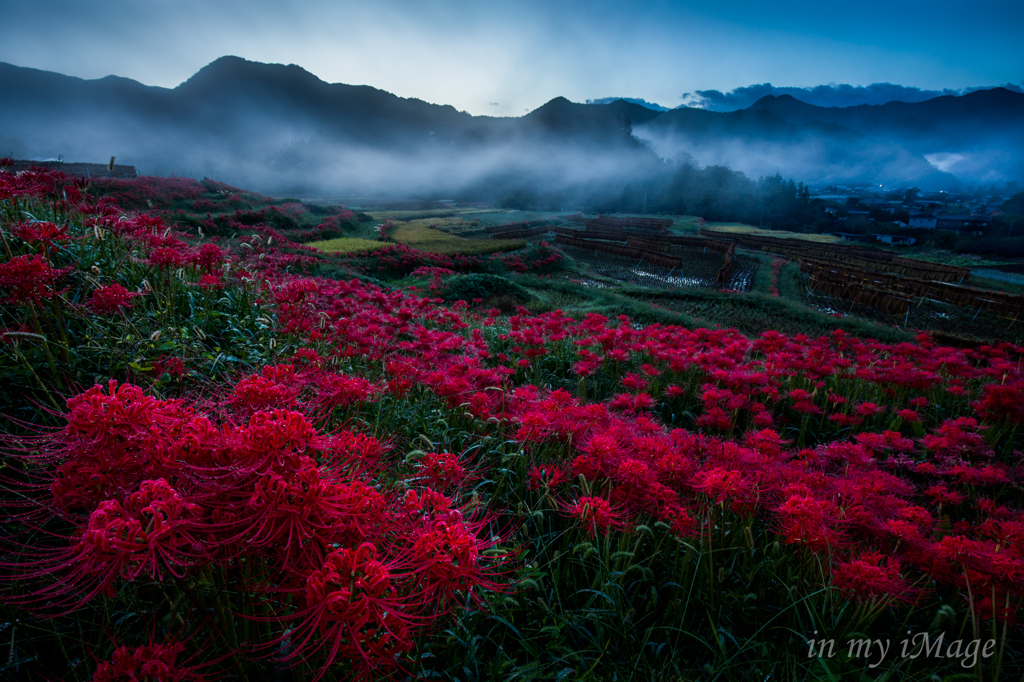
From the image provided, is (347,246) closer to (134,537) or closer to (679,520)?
(679,520)

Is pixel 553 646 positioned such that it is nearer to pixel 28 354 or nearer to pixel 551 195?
pixel 28 354

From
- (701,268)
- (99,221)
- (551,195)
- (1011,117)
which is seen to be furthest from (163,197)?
(1011,117)

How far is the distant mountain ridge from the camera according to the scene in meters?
69.4

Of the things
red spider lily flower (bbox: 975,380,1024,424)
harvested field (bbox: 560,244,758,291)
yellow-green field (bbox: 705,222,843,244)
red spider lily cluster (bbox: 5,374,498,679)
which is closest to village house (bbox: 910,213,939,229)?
yellow-green field (bbox: 705,222,843,244)

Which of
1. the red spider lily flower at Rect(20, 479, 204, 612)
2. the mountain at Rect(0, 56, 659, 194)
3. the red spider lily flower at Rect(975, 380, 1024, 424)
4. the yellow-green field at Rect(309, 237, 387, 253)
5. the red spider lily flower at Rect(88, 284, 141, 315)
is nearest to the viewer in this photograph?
the red spider lily flower at Rect(20, 479, 204, 612)

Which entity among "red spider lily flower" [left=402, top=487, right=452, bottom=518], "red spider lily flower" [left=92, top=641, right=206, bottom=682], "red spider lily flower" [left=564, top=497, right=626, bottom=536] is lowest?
"red spider lily flower" [left=564, top=497, right=626, bottom=536]

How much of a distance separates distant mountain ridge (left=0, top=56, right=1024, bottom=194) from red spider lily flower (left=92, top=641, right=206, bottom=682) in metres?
59.5

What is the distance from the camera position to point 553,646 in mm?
1943

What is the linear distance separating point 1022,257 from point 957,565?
224 feet

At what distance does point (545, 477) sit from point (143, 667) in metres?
2.07

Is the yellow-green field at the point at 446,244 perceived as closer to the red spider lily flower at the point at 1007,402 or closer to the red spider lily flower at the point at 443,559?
the red spider lily flower at the point at 1007,402

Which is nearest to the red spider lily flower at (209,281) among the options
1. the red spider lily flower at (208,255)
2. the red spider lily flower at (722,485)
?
the red spider lily flower at (208,255)

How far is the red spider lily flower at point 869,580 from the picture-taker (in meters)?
1.95

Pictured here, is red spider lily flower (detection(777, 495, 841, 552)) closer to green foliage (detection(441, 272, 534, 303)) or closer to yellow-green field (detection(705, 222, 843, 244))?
green foliage (detection(441, 272, 534, 303))
